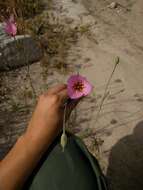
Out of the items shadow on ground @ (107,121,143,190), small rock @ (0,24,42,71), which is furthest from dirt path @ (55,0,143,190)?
small rock @ (0,24,42,71)

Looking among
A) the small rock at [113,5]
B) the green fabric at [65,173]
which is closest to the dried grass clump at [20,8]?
the small rock at [113,5]

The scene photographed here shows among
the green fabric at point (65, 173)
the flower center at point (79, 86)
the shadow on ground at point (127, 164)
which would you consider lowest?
the shadow on ground at point (127, 164)

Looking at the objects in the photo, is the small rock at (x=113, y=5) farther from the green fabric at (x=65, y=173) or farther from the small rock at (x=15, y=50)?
the green fabric at (x=65, y=173)

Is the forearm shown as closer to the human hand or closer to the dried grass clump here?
the human hand

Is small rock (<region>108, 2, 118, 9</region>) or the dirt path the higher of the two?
small rock (<region>108, 2, 118, 9</region>)

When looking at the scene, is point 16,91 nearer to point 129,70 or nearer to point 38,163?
point 129,70

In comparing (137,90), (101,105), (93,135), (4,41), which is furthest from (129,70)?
(4,41)
